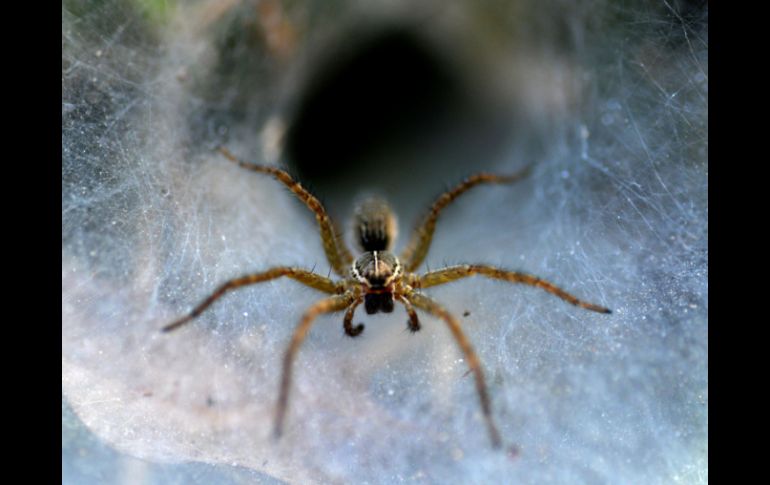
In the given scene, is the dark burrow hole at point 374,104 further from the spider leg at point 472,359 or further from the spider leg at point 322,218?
the spider leg at point 472,359

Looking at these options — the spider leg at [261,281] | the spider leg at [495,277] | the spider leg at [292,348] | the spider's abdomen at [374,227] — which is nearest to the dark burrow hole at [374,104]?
the spider's abdomen at [374,227]

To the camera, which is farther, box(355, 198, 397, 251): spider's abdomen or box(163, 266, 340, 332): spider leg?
box(355, 198, 397, 251): spider's abdomen

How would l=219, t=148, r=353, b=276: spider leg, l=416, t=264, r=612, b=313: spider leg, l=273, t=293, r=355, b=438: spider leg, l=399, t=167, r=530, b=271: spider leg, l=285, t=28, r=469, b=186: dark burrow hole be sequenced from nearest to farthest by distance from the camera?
l=273, t=293, r=355, b=438: spider leg
l=416, t=264, r=612, b=313: spider leg
l=219, t=148, r=353, b=276: spider leg
l=399, t=167, r=530, b=271: spider leg
l=285, t=28, r=469, b=186: dark burrow hole

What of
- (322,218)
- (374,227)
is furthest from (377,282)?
(374,227)

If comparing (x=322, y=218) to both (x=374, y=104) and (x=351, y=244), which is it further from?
(x=374, y=104)

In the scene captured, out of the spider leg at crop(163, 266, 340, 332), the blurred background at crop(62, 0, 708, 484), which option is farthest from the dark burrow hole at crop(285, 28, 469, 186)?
the spider leg at crop(163, 266, 340, 332)

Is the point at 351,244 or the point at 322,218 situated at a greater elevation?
the point at 351,244

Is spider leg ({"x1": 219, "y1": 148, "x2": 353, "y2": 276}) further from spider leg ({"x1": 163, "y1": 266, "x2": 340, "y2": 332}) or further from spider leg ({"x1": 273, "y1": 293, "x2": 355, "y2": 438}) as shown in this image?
spider leg ({"x1": 273, "y1": 293, "x2": 355, "y2": 438})
